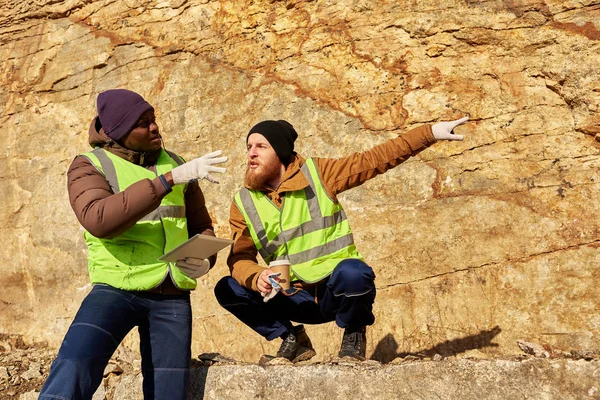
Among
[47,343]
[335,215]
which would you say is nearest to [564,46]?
[335,215]

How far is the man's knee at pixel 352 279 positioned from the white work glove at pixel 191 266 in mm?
690

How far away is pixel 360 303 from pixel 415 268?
64.5 inches

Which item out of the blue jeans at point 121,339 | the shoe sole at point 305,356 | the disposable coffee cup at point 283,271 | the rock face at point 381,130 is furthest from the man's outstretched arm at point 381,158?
the rock face at point 381,130

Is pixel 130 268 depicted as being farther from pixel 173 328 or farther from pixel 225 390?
pixel 225 390

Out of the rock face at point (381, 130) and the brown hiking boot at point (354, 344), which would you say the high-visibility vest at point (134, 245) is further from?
the rock face at point (381, 130)

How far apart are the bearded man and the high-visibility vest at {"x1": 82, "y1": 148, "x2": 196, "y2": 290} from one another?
1.69ft

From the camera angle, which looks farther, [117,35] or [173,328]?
[117,35]

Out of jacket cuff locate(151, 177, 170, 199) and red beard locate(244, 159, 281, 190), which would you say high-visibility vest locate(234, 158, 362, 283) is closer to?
red beard locate(244, 159, 281, 190)

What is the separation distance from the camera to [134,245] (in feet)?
11.6

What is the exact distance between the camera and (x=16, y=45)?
23.5ft

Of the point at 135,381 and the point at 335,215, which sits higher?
the point at 335,215

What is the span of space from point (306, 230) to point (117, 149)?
107 cm

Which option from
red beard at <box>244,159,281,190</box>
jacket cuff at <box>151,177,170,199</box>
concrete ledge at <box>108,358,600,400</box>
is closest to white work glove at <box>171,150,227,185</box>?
jacket cuff at <box>151,177,170,199</box>

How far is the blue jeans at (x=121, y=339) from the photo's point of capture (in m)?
3.19
